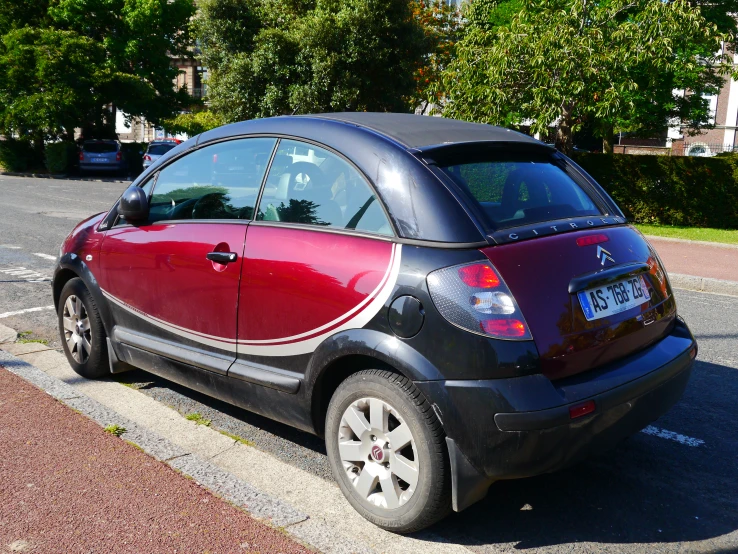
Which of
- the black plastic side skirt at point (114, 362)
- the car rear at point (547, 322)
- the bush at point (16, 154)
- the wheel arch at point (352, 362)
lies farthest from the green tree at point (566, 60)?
the bush at point (16, 154)

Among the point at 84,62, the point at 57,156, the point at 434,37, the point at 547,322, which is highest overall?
the point at 434,37

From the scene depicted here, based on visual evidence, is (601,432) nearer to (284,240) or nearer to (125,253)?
(284,240)

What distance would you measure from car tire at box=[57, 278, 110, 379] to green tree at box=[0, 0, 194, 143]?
29.4 meters

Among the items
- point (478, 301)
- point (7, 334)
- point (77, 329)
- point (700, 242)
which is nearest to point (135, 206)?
point (77, 329)

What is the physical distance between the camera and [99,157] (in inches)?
1292

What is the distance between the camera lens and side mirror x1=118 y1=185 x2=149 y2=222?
169 inches

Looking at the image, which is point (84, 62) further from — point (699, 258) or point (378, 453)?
point (378, 453)

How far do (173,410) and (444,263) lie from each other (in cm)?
225

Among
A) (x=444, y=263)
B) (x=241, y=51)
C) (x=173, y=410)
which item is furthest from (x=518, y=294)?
(x=241, y=51)

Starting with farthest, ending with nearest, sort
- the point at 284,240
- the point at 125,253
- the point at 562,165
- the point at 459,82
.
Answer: the point at 459,82 → the point at 125,253 → the point at 562,165 → the point at 284,240

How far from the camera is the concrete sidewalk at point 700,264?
9086 millimetres

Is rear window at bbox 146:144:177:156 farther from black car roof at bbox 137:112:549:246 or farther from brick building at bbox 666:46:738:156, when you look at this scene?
brick building at bbox 666:46:738:156

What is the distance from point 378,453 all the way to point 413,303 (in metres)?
0.65

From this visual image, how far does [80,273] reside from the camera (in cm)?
484
